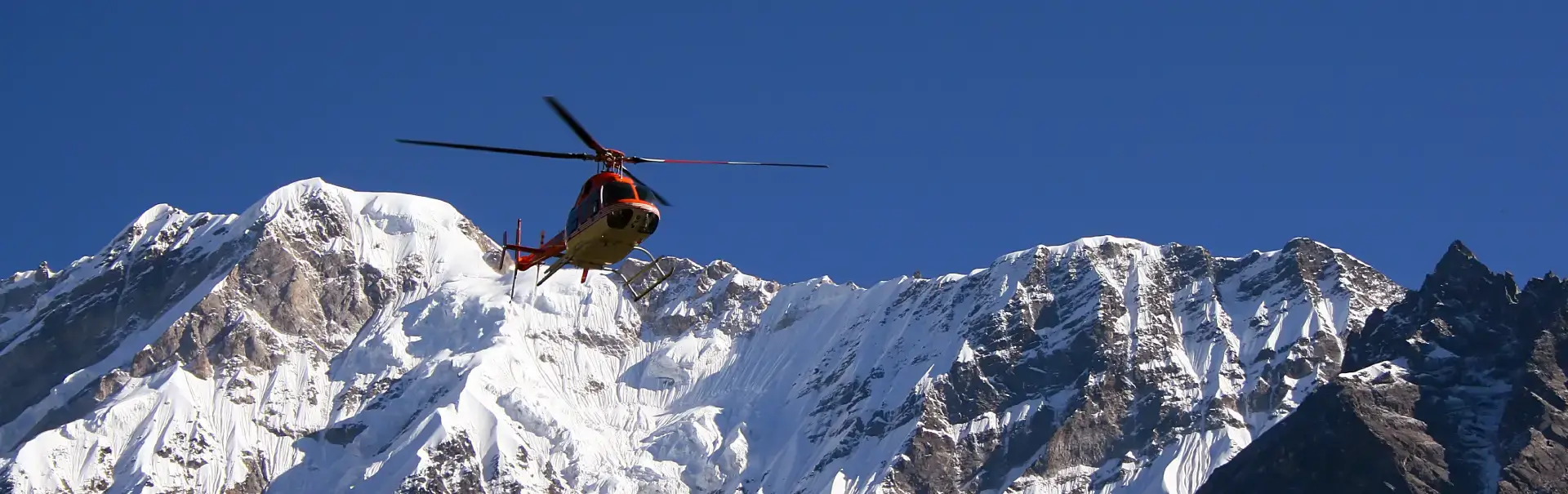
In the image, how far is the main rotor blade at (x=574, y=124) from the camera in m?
75.5

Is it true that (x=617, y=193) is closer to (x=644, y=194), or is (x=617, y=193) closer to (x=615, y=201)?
(x=615, y=201)

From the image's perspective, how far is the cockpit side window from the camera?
8512cm

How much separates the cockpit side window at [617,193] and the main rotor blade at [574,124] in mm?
1374

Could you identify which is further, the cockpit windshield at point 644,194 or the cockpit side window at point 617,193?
the cockpit windshield at point 644,194

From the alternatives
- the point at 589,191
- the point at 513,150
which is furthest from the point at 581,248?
the point at 513,150

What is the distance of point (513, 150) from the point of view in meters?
78.0

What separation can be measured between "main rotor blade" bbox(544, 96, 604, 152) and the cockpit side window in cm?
137

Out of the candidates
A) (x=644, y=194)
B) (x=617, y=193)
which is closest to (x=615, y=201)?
(x=617, y=193)

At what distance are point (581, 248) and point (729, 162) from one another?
37.6 ft

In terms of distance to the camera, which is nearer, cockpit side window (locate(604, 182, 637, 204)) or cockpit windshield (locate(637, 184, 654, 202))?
cockpit side window (locate(604, 182, 637, 204))

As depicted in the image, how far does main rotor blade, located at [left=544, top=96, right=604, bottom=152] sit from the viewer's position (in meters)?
75.5

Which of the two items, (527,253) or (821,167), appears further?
(527,253)

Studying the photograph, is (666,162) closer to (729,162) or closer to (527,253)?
(729,162)

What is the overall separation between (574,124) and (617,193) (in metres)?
6.35
